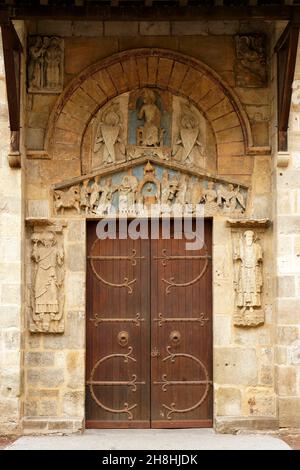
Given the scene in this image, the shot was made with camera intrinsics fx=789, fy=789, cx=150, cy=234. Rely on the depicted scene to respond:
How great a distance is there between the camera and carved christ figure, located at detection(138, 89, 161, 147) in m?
9.24

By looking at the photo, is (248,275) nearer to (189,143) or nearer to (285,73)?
(189,143)

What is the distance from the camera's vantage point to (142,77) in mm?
9250

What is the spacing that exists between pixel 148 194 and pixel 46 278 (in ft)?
5.01

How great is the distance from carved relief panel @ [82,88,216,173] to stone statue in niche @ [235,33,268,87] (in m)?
0.67

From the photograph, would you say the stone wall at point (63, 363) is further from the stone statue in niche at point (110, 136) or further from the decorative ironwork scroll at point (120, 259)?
the stone statue in niche at point (110, 136)

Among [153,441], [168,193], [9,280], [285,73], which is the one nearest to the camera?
[153,441]

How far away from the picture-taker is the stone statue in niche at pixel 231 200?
9141mm

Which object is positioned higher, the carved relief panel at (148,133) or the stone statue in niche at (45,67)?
the stone statue in niche at (45,67)

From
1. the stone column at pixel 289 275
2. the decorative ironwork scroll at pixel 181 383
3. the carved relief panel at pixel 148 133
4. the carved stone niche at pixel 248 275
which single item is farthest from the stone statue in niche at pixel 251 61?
the decorative ironwork scroll at pixel 181 383

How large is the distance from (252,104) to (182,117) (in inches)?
32.6

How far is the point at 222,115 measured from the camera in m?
9.19

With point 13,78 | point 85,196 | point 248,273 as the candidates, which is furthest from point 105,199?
point 248,273

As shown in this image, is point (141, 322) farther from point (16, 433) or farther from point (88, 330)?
point (16, 433)

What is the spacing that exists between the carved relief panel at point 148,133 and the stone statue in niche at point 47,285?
3.23 feet
